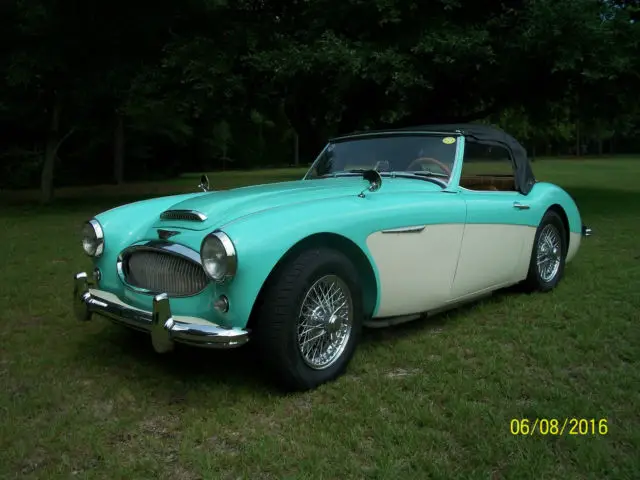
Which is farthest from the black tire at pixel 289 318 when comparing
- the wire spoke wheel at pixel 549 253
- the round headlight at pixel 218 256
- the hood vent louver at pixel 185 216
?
the wire spoke wheel at pixel 549 253

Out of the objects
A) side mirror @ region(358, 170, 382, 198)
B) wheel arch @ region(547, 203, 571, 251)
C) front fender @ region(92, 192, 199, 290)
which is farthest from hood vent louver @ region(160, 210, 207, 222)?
wheel arch @ region(547, 203, 571, 251)

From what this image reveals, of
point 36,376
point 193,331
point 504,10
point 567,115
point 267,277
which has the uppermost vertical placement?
point 504,10

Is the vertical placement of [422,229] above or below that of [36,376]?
above

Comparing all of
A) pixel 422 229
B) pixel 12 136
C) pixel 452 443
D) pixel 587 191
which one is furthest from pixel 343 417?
pixel 12 136

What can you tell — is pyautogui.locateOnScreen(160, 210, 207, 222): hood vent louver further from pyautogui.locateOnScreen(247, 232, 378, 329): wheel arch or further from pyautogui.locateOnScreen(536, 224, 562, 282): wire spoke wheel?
pyautogui.locateOnScreen(536, 224, 562, 282): wire spoke wheel

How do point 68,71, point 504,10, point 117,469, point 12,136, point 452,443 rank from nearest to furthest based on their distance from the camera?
point 117,469, point 452,443, point 504,10, point 68,71, point 12,136

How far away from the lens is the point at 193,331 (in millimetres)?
2801

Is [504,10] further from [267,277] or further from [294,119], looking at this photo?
[267,277]

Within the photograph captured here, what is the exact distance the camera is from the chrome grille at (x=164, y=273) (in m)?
3.06

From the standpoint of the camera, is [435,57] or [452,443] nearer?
[452,443]

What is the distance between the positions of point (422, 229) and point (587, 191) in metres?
15.2

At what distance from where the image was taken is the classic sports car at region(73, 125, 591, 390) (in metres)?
2.91

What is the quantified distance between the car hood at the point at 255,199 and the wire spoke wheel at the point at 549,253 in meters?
1.57
